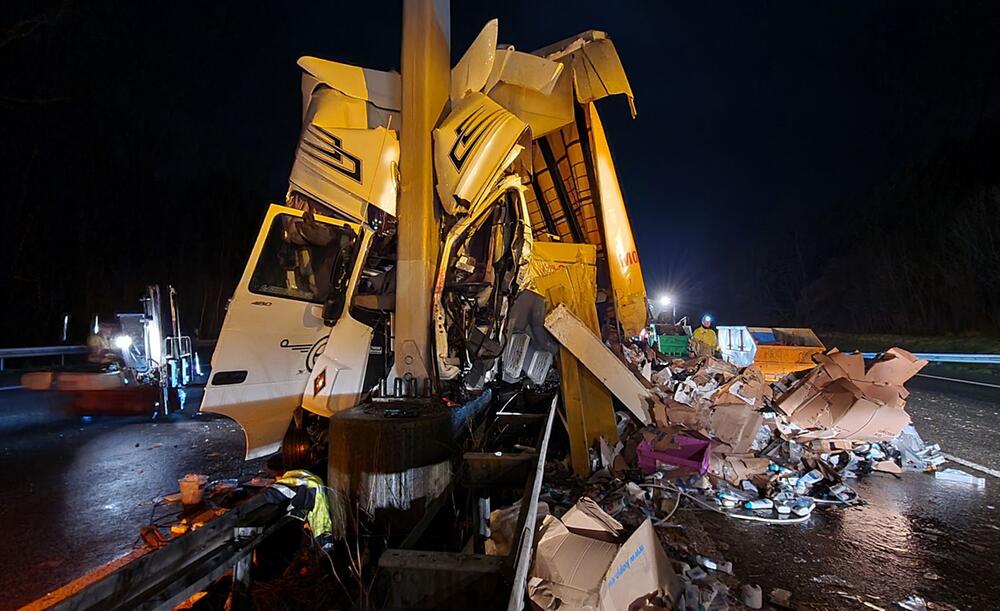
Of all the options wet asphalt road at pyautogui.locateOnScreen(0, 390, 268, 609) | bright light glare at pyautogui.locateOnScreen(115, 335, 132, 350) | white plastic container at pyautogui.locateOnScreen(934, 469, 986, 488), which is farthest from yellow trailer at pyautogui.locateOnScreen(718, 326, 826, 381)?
bright light glare at pyautogui.locateOnScreen(115, 335, 132, 350)

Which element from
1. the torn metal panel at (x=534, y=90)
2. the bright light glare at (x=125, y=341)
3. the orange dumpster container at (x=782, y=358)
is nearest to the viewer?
the torn metal panel at (x=534, y=90)

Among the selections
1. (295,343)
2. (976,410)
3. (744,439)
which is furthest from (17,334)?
(976,410)

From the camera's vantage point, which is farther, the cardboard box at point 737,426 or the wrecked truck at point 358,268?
the cardboard box at point 737,426

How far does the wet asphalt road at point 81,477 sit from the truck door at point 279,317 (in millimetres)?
1279

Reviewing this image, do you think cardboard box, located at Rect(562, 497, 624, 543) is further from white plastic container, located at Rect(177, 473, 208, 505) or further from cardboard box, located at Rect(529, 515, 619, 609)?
white plastic container, located at Rect(177, 473, 208, 505)

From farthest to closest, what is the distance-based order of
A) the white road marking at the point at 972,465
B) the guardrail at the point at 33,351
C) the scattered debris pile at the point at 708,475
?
the guardrail at the point at 33,351 → the white road marking at the point at 972,465 → the scattered debris pile at the point at 708,475

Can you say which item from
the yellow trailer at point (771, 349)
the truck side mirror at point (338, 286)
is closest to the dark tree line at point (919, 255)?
the yellow trailer at point (771, 349)

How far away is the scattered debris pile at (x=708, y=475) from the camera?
95.0 inches

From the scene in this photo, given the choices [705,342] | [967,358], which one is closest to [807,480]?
[705,342]

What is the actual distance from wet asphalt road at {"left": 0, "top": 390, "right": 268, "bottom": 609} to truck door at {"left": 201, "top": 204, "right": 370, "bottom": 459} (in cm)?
128

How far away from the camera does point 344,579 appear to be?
256cm

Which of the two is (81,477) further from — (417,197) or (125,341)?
(417,197)

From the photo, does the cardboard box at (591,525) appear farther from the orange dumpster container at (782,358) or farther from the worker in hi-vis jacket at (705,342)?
the worker in hi-vis jacket at (705,342)

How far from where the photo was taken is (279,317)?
361 cm
